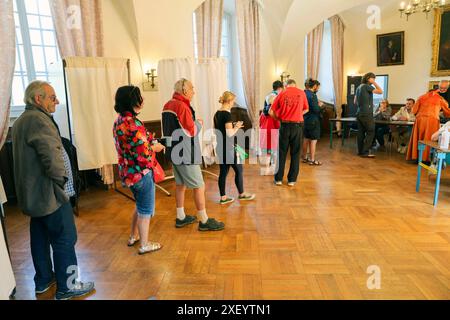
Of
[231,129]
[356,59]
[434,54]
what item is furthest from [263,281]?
[356,59]

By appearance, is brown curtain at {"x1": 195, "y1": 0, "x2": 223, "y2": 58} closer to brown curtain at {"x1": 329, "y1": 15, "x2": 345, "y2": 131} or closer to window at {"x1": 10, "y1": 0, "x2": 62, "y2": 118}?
window at {"x1": 10, "y1": 0, "x2": 62, "y2": 118}

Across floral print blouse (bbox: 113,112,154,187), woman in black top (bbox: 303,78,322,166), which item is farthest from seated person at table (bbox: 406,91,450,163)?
floral print blouse (bbox: 113,112,154,187)

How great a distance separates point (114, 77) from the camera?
155 inches

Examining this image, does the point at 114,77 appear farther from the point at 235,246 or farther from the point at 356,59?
the point at 356,59

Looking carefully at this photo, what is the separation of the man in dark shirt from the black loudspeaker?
2.90 meters

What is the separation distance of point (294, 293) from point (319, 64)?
8.01 metres

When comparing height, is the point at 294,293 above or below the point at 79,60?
below

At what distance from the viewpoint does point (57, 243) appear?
2.10 m

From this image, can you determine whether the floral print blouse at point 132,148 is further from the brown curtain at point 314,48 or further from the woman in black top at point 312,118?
the brown curtain at point 314,48

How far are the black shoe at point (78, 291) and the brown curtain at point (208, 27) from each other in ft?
16.2

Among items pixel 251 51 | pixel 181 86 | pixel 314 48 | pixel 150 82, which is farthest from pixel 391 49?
pixel 181 86

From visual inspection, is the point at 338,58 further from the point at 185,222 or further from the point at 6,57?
the point at 6,57

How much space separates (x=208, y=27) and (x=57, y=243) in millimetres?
5254
